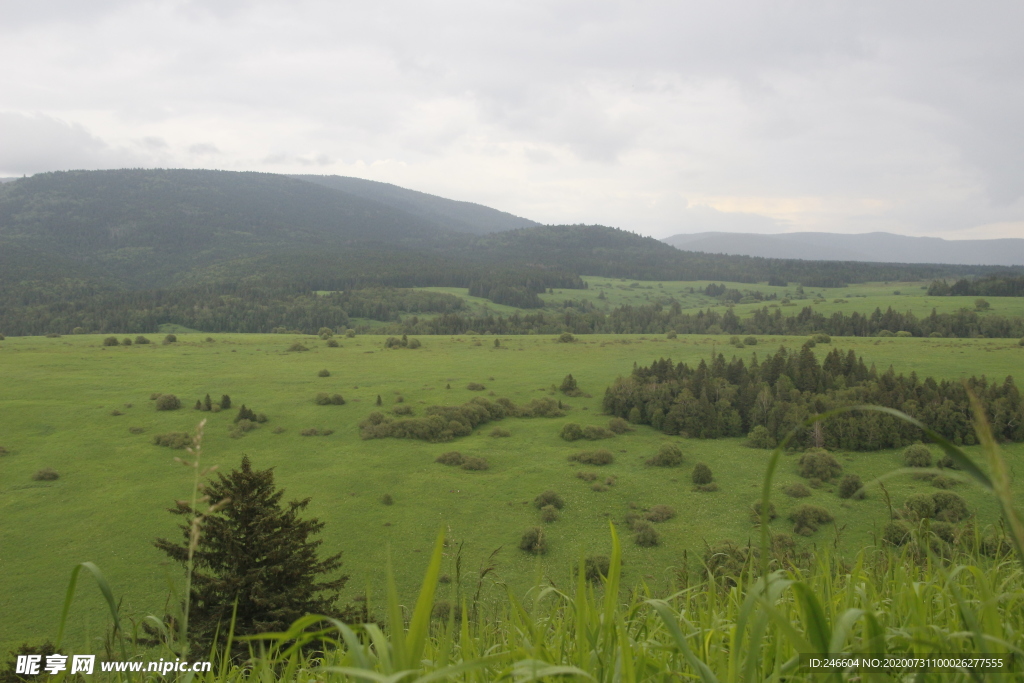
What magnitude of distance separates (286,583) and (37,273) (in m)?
237

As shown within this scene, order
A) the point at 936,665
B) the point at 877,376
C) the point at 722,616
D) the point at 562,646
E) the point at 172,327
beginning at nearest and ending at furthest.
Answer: the point at 936,665
the point at 562,646
the point at 722,616
the point at 877,376
the point at 172,327

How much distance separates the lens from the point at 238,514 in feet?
43.0

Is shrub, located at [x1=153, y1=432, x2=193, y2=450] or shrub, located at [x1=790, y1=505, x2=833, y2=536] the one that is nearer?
shrub, located at [x1=790, y1=505, x2=833, y2=536]

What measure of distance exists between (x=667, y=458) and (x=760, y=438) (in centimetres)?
937

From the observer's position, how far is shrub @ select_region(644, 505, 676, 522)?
32.0 m

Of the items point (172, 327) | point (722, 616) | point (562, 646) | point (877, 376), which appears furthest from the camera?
point (172, 327)

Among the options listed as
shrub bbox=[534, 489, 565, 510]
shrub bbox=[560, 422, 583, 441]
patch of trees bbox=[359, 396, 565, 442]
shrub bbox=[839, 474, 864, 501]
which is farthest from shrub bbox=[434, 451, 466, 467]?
A: shrub bbox=[839, 474, 864, 501]

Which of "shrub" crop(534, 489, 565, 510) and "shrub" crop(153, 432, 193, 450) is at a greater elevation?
"shrub" crop(153, 432, 193, 450)

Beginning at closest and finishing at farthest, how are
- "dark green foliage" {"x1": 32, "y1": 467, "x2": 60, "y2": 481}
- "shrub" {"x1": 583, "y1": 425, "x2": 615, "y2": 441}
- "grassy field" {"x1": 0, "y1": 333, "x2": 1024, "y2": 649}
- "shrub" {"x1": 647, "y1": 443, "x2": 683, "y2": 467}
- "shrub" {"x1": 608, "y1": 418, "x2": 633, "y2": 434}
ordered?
"grassy field" {"x1": 0, "y1": 333, "x2": 1024, "y2": 649}, "dark green foliage" {"x1": 32, "y1": 467, "x2": 60, "y2": 481}, "shrub" {"x1": 647, "y1": 443, "x2": 683, "y2": 467}, "shrub" {"x1": 583, "y1": 425, "x2": 615, "y2": 441}, "shrub" {"x1": 608, "y1": 418, "x2": 633, "y2": 434}

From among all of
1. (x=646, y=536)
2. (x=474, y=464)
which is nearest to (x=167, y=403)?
(x=474, y=464)

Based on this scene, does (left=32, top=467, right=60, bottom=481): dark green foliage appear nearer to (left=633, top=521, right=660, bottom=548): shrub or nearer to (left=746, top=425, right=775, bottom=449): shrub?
(left=633, top=521, right=660, bottom=548): shrub

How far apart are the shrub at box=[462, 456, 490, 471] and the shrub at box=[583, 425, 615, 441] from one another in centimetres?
967

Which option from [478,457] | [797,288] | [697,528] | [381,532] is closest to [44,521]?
[381,532]

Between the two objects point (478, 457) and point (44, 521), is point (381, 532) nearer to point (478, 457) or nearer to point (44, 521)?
point (478, 457)
